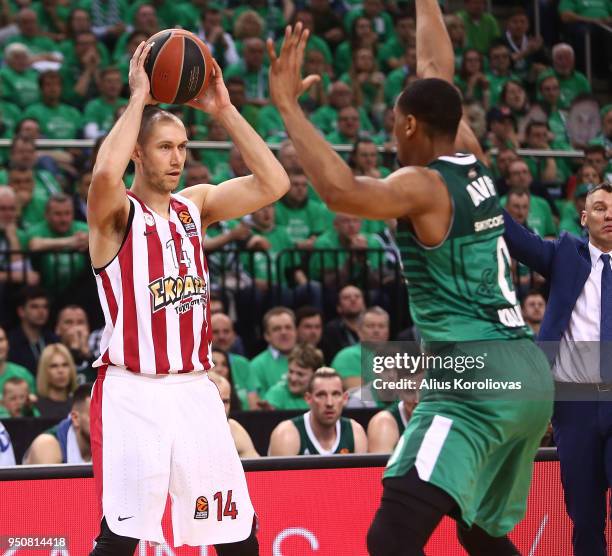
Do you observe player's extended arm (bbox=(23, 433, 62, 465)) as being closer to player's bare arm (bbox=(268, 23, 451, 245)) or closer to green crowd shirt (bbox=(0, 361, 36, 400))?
green crowd shirt (bbox=(0, 361, 36, 400))

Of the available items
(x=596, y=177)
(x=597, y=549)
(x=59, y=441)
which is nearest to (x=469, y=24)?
(x=596, y=177)

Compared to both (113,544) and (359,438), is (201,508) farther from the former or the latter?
(359,438)

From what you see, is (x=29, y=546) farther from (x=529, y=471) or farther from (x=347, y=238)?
(x=347, y=238)

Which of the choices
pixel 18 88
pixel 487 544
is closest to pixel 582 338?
pixel 487 544

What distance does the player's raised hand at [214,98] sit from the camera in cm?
488

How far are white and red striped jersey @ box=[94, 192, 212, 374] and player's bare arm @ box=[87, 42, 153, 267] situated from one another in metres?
0.05

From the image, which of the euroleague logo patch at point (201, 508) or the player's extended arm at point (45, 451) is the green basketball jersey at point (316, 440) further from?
the euroleague logo patch at point (201, 508)

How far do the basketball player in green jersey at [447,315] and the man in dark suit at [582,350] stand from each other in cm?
134

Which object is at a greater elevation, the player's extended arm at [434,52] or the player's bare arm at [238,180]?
the player's extended arm at [434,52]

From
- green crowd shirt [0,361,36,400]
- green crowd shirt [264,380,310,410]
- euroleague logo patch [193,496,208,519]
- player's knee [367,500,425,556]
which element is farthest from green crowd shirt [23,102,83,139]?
player's knee [367,500,425,556]

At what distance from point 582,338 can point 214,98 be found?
2.10 metres

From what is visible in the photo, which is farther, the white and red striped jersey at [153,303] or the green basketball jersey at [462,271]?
the white and red striped jersey at [153,303]

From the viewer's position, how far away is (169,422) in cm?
438

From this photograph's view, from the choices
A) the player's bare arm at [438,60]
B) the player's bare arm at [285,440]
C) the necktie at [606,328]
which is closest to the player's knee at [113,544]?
the player's bare arm at [438,60]
